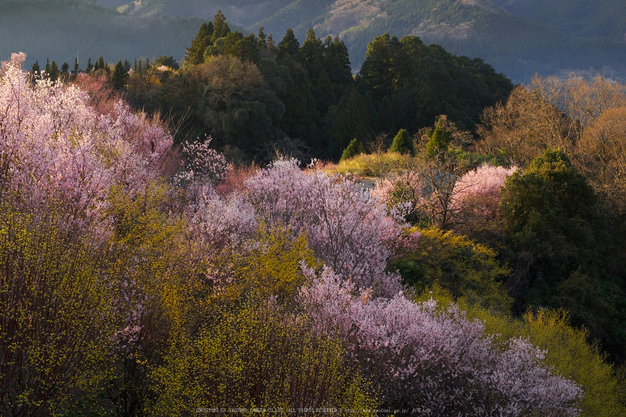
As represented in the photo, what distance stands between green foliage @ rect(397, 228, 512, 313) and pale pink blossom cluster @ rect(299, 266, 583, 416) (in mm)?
8012

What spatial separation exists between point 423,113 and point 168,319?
54.2 metres

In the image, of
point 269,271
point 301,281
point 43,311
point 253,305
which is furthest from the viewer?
point 301,281

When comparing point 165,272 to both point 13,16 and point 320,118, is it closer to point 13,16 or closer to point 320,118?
point 320,118

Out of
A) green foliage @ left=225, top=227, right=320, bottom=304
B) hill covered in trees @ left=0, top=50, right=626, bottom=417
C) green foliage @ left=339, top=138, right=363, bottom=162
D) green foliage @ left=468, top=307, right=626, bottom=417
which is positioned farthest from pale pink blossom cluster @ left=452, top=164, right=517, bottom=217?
green foliage @ left=225, top=227, right=320, bottom=304

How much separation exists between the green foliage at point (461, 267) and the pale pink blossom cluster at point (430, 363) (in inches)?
315

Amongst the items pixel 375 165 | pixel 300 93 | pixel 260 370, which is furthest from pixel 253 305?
pixel 300 93

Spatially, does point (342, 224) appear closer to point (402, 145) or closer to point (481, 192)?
point (481, 192)

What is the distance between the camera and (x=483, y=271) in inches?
848

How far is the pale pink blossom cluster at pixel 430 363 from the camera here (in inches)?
412

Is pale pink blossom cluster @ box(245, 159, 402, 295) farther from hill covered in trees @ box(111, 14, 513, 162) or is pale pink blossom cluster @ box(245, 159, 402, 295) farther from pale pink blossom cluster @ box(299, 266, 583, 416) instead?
hill covered in trees @ box(111, 14, 513, 162)

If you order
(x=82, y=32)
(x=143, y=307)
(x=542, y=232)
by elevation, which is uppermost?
(x=82, y=32)

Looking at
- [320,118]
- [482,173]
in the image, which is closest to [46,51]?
[320,118]

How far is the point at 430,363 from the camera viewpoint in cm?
1080

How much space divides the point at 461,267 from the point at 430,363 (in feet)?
37.3
